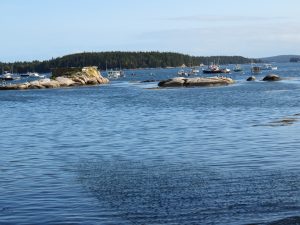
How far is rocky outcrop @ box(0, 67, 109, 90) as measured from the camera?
140m

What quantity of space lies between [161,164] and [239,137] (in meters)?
10.2

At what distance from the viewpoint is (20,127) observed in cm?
4900

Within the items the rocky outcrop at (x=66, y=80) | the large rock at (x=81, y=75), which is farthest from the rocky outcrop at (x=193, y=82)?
the large rock at (x=81, y=75)

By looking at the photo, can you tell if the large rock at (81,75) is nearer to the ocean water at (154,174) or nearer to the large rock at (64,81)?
the large rock at (64,81)

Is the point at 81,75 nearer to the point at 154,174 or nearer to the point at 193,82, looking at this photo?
the point at 193,82

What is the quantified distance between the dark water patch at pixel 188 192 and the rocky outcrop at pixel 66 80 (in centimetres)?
11680

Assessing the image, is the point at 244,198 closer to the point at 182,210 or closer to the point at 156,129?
the point at 182,210

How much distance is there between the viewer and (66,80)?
147125 millimetres

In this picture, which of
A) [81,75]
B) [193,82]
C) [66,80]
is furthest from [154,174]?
[81,75]

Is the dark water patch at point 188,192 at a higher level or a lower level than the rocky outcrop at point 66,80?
higher

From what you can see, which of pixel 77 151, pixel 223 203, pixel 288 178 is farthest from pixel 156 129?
pixel 223 203

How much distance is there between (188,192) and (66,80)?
423ft

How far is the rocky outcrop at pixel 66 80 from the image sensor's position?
140250 millimetres

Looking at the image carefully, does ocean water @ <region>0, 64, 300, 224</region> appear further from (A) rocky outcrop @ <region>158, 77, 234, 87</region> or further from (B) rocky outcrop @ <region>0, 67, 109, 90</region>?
(B) rocky outcrop @ <region>0, 67, 109, 90</region>
